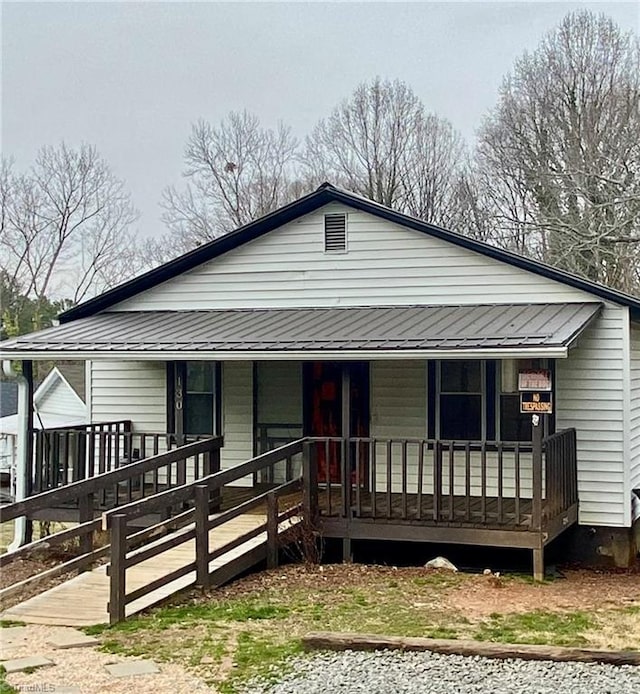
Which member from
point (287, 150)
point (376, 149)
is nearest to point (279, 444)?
point (376, 149)

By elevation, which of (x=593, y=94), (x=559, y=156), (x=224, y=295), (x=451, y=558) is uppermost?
(x=593, y=94)

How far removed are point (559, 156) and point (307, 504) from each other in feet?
66.1

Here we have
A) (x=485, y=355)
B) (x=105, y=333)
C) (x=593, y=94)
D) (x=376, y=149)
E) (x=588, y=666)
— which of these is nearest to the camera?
(x=588, y=666)

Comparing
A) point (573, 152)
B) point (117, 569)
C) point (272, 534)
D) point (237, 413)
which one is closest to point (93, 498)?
point (237, 413)

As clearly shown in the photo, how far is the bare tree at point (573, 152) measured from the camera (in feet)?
80.1

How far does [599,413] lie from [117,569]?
613 cm

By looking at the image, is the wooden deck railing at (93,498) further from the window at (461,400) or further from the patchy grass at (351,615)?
the window at (461,400)

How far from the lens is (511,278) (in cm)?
1139

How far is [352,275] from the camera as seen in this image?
478 inches

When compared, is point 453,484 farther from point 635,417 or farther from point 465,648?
point 465,648

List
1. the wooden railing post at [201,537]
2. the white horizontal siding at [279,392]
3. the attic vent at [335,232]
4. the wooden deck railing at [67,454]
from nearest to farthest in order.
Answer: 1. the wooden railing post at [201,537]
2. the wooden deck railing at [67,454]
3. the attic vent at [335,232]
4. the white horizontal siding at [279,392]

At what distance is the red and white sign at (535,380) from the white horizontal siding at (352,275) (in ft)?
5.88

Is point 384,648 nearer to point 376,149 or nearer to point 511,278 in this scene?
point 511,278

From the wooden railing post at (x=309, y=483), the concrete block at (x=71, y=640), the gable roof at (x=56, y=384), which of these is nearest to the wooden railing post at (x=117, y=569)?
the concrete block at (x=71, y=640)
